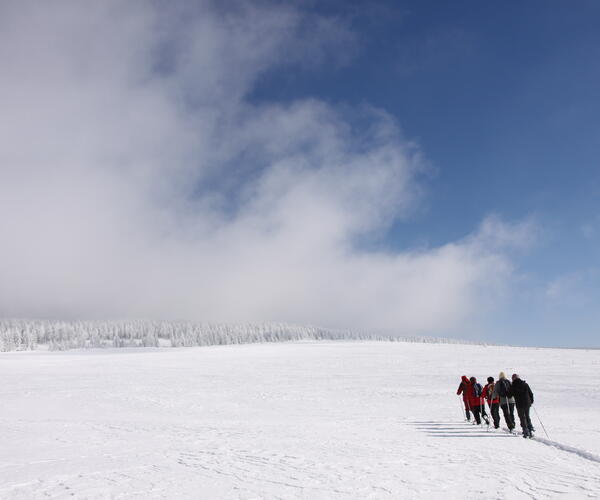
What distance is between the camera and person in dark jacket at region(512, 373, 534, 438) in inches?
587

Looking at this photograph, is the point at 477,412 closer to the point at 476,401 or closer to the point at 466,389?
the point at 476,401

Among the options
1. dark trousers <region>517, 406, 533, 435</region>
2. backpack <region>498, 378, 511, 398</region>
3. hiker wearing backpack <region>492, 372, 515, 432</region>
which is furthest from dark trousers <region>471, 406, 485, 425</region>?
dark trousers <region>517, 406, 533, 435</region>

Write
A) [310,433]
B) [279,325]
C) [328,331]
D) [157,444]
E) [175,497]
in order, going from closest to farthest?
[175,497] → [157,444] → [310,433] → [279,325] → [328,331]

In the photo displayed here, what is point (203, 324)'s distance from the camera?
181 m

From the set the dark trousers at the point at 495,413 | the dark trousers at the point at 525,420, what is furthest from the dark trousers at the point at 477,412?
the dark trousers at the point at 525,420

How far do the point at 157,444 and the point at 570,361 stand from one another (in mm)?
50254

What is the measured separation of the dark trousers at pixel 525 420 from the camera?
14869 millimetres

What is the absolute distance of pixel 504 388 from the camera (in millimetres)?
16641

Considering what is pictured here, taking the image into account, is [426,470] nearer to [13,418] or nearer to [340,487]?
[340,487]

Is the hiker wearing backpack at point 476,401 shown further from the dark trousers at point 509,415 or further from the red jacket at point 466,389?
the dark trousers at point 509,415

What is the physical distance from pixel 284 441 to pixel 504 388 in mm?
8830

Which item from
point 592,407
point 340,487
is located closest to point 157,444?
point 340,487

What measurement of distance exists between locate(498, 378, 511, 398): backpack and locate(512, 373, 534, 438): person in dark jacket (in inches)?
16.8

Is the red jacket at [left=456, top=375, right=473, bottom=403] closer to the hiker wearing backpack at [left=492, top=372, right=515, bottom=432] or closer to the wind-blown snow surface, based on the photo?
the wind-blown snow surface
